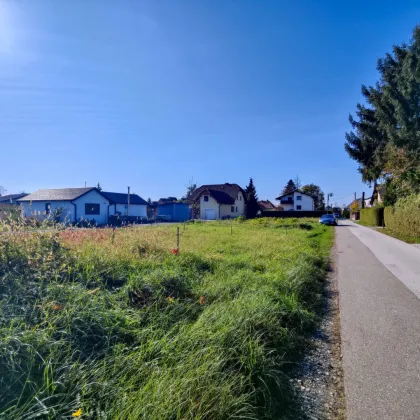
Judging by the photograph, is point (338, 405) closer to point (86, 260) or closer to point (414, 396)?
point (414, 396)

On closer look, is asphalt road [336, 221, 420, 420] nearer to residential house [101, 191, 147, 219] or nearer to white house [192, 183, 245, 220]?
residential house [101, 191, 147, 219]

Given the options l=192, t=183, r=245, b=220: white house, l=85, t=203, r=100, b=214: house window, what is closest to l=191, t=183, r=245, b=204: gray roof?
l=192, t=183, r=245, b=220: white house

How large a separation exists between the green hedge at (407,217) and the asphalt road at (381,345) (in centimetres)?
1273

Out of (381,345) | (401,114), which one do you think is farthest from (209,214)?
(381,345)

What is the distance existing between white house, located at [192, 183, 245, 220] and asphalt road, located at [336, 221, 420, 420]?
148ft

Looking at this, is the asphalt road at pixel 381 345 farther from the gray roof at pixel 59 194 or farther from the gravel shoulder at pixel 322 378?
the gray roof at pixel 59 194

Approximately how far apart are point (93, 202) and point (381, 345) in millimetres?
37972

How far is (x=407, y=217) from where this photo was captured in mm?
20500

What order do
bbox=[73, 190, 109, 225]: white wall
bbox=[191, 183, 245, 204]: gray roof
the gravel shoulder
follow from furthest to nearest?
bbox=[191, 183, 245, 204]: gray roof
bbox=[73, 190, 109, 225]: white wall
the gravel shoulder

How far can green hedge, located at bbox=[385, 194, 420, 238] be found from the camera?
1883cm

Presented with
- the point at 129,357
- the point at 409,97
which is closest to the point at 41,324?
the point at 129,357

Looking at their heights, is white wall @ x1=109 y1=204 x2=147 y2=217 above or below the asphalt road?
above

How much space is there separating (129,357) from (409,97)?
25.5 metres

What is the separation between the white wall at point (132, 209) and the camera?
41.6m
